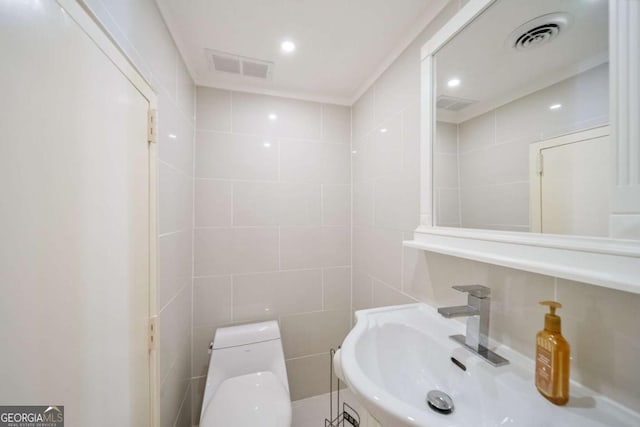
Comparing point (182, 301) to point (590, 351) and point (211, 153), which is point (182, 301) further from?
point (590, 351)

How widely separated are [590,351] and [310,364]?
1.50 metres

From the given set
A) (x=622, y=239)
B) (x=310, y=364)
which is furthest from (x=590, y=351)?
(x=310, y=364)

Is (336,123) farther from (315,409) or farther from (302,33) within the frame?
(315,409)

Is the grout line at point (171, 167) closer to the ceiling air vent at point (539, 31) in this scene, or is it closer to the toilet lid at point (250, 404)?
the toilet lid at point (250, 404)

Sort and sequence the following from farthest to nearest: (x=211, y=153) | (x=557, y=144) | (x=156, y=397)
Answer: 1. (x=211, y=153)
2. (x=156, y=397)
3. (x=557, y=144)

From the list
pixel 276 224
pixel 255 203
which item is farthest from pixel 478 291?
pixel 255 203

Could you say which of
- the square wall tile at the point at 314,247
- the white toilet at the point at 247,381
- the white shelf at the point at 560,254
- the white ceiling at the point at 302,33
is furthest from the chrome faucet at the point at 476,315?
the white ceiling at the point at 302,33

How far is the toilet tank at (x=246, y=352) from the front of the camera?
1.30 meters

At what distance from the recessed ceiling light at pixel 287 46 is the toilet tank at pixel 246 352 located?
63.7 inches

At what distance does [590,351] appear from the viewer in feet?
1.71

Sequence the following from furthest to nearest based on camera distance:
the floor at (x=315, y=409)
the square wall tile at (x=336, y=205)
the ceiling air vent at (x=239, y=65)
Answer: the square wall tile at (x=336, y=205)
the floor at (x=315, y=409)
the ceiling air vent at (x=239, y=65)

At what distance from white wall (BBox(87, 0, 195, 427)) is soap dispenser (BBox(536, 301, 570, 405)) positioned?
48.2 inches

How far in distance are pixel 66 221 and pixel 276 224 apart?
1.10 meters

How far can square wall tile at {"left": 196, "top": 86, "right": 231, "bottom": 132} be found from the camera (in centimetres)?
147
